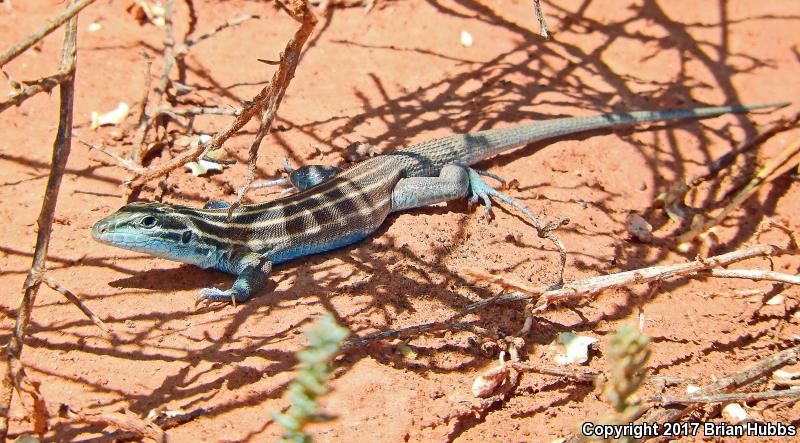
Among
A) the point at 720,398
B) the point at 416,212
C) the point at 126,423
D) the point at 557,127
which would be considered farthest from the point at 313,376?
the point at 557,127

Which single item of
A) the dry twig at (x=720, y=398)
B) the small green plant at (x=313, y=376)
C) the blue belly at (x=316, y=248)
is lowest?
the dry twig at (x=720, y=398)

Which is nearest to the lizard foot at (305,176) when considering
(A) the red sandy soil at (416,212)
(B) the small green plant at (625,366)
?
(A) the red sandy soil at (416,212)

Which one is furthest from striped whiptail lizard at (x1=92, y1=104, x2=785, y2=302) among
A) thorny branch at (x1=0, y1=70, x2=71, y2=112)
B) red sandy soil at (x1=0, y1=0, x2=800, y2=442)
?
thorny branch at (x1=0, y1=70, x2=71, y2=112)

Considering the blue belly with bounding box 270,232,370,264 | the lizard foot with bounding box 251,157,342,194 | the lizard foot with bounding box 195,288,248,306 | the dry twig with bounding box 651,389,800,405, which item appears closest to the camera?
the dry twig with bounding box 651,389,800,405

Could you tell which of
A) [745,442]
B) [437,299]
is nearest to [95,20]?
[437,299]

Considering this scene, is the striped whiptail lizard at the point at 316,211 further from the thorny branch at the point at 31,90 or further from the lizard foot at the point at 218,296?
the thorny branch at the point at 31,90

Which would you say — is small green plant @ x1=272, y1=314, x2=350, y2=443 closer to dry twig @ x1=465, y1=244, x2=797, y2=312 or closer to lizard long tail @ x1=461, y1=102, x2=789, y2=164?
dry twig @ x1=465, y1=244, x2=797, y2=312

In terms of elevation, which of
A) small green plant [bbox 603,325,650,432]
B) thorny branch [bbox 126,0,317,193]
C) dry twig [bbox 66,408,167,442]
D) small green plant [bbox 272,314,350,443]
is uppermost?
thorny branch [bbox 126,0,317,193]
